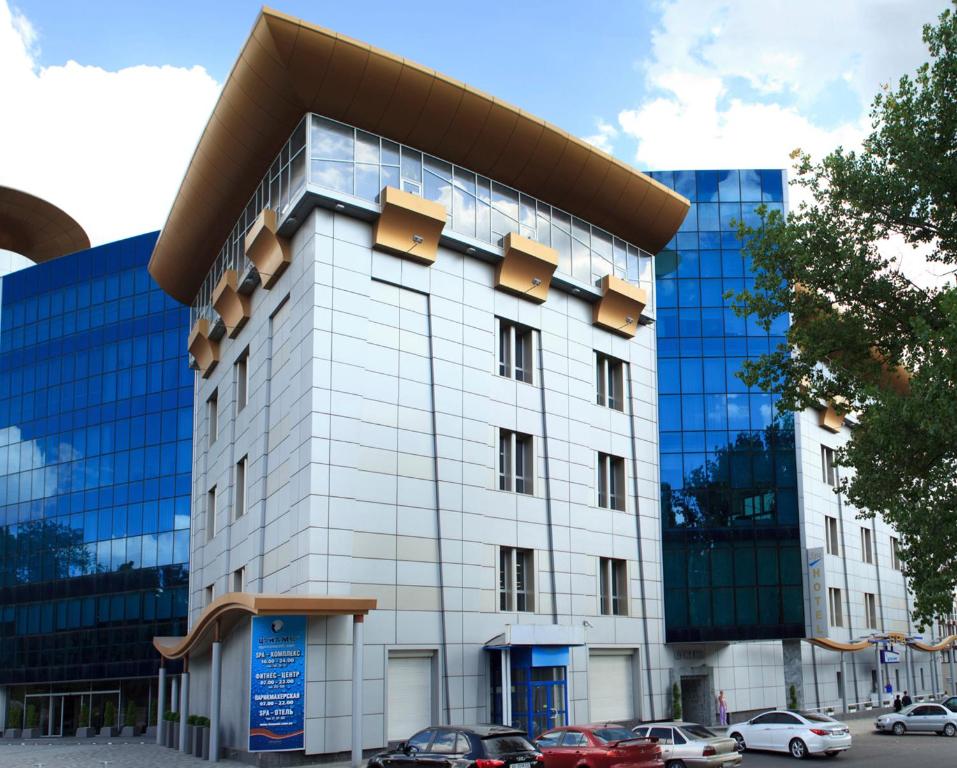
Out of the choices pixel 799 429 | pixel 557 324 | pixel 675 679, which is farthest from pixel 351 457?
pixel 799 429

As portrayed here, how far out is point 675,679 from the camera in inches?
1649

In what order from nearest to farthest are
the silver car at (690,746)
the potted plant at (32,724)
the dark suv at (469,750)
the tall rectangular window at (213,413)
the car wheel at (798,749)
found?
the dark suv at (469,750) → the silver car at (690,746) → the car wheel at (798,749) → the tall rectangular window at (213,413) → the potted plant at (32,724)

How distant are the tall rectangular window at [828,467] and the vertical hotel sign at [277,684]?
32.6 meters

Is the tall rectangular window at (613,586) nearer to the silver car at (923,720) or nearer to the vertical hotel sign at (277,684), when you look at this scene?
the silver car at (923,720)

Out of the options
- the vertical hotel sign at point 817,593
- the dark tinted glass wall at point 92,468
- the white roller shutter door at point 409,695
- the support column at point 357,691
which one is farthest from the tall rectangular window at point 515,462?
the dark tinted glass wall at point 92,468

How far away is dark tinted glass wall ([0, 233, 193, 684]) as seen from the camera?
58.2 meters

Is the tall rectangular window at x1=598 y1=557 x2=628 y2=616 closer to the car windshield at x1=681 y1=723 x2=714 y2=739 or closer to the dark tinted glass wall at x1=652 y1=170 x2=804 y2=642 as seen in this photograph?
the dark tinted glass wall at x1=652 y1=170 x2=804 y2=642

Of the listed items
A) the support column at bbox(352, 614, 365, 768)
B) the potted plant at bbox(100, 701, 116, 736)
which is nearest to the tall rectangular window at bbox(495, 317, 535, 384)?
the support column at bbox(352, 614, 365, 768)

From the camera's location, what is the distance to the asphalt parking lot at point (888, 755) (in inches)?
1141

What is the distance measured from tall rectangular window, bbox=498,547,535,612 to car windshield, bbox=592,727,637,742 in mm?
11156

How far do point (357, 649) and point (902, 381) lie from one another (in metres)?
44.8

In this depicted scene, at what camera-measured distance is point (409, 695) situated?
103ft

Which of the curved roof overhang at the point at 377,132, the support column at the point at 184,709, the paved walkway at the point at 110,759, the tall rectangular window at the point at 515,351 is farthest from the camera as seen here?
the tall rectangular window at the point at 515,351

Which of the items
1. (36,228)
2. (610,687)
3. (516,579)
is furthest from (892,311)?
(36,228)
